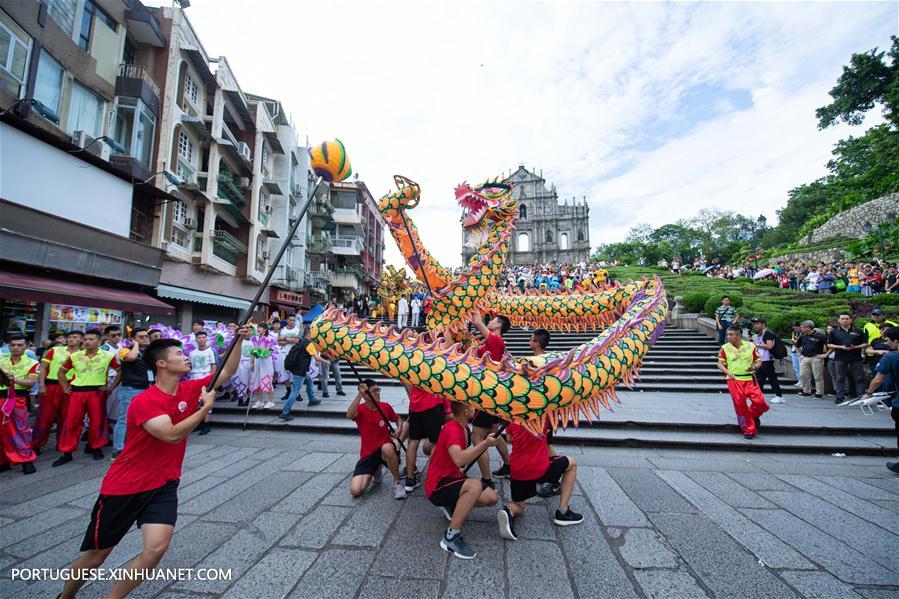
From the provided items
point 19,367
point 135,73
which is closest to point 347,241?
point 135,73

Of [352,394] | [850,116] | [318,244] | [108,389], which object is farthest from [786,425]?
[850,116]

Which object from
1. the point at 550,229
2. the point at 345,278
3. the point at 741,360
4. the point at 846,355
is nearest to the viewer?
the point at 741,360

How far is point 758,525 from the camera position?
3.00 m

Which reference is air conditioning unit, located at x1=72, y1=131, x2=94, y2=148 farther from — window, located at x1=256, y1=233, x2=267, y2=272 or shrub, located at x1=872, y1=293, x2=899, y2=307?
shrub, located at x1=872, y1=293, x2=899, y2=307

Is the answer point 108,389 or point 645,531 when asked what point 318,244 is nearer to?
point 108,389

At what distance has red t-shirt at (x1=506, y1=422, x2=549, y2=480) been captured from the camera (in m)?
2.99

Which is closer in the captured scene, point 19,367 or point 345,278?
point 19,367

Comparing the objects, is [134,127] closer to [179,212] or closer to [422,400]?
[179,212]

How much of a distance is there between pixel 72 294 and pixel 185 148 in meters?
8.15

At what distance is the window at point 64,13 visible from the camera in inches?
354

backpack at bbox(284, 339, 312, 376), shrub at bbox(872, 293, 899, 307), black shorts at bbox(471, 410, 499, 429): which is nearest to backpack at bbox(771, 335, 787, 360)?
shrub at bbox(872, 293, 899, 307)

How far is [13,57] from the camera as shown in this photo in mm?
7996

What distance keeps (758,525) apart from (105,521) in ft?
14.5

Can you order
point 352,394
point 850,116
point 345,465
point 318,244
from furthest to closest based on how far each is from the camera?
point 318,244, point 850,116, point 352,394, point 345,465
